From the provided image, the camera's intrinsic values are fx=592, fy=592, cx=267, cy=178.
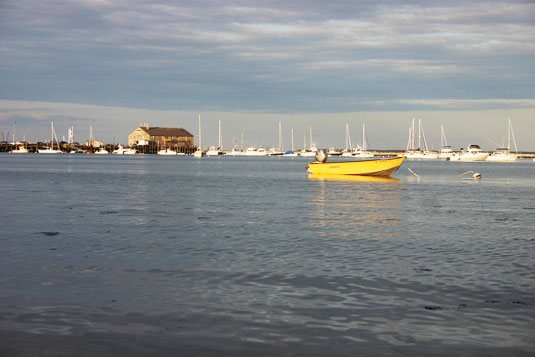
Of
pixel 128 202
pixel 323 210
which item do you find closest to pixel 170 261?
pixel 323 210

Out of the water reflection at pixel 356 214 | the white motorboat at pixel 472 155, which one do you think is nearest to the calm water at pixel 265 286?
the water reflection at pixel 356 214

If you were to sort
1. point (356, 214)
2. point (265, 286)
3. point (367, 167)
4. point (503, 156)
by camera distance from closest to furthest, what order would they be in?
point (265, 286) → point (356, 214) → point (367, 167) → point (503, 156)

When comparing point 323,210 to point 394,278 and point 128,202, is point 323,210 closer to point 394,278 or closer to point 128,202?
point 128,202

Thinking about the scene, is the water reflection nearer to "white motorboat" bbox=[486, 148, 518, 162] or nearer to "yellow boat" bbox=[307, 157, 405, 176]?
"yellow boat" bbox=[307, 157, 405, 176]

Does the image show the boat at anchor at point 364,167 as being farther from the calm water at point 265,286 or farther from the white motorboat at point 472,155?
the white motorboat at point 472,155

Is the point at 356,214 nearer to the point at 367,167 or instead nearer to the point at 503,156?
the point at 367,167

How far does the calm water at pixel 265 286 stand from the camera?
9.19m

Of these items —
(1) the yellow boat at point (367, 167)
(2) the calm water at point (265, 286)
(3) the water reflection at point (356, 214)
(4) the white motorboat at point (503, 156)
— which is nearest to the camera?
(2) the calm water at point (265, 286)

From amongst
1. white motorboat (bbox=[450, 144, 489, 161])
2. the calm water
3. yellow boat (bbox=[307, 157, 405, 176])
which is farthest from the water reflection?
white motorboat (bbox=[450, 144, 489, 161])

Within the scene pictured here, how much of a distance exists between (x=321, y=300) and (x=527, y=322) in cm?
369

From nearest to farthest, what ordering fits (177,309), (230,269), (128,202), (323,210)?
(177,309) → (230,269) → (323,210) → (128,202)

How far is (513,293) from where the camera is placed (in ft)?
40.0

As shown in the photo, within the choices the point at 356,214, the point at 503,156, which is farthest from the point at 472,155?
the point at 356,214

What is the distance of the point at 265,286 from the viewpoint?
12.7m
